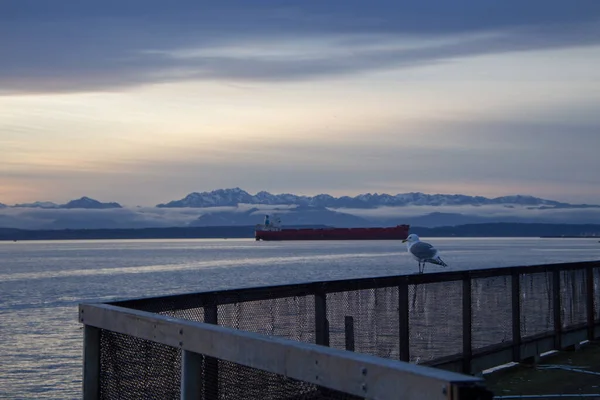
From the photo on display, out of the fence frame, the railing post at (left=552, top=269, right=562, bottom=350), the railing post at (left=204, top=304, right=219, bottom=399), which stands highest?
the fence frame

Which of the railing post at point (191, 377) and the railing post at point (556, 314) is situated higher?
the railing post at point (191, 377)

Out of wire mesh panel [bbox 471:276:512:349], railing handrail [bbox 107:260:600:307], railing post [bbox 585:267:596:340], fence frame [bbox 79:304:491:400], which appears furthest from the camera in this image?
railing post [bbox 585:267:596:340]

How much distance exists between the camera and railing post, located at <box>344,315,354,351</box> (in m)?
8.25

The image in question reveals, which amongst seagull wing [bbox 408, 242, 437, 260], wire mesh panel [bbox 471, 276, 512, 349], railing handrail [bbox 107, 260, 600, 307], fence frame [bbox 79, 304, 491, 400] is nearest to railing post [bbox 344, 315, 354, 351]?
railing handrail [bbox 107, 260, 600, 307]

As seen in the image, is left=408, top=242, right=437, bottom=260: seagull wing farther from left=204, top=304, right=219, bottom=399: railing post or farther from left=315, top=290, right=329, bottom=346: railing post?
left=204, top=304, right=219, bottom=399: railing post

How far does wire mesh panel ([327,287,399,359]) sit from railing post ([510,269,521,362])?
8.92 feet

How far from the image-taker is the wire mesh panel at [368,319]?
825 centimetres

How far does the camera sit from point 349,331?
8.26 metres

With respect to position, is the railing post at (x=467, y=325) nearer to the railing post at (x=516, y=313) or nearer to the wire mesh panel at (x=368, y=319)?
the railing post at (x=516, y=313)

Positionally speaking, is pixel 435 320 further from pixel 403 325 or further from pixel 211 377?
pixel 211 377

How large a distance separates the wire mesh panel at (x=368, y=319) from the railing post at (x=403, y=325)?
41mm

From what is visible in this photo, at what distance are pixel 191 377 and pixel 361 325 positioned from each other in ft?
13.1

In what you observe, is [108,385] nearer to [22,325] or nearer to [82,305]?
[82,305]

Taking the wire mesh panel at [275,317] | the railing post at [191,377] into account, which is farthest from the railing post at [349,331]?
the railing post at [191,377]
